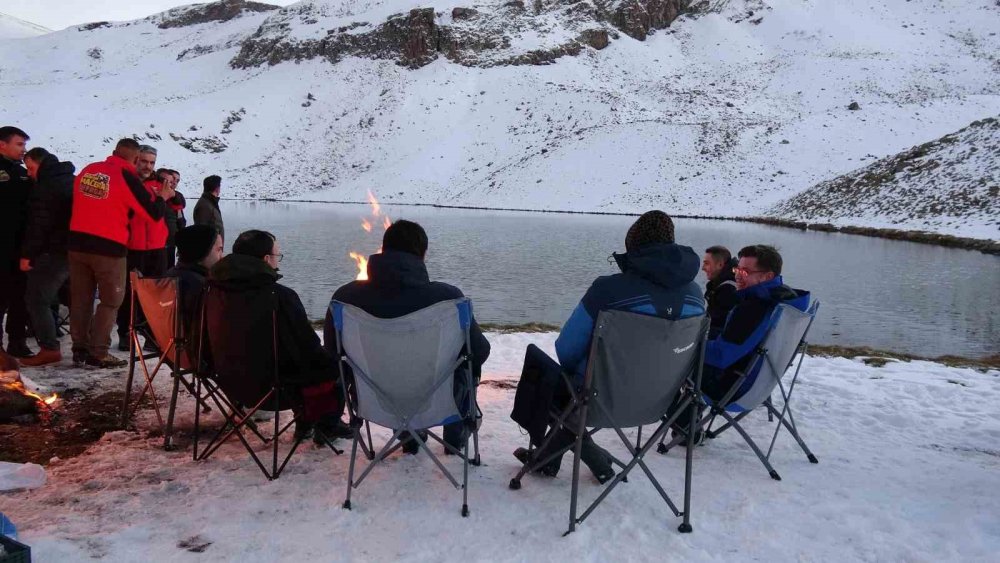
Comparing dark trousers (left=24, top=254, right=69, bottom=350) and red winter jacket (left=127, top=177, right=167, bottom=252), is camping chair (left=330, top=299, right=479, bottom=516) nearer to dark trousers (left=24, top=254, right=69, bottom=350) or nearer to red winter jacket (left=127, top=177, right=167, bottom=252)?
red winter jacket (left=127, top=177, right=167, bottom=252)

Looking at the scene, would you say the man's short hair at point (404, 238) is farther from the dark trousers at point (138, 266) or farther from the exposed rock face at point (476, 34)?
the exposed rock face at point (476, 34)

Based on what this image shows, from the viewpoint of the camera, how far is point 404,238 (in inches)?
142

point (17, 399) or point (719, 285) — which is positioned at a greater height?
point (719, 285)

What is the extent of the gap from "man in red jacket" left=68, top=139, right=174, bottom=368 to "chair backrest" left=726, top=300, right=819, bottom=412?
567cm

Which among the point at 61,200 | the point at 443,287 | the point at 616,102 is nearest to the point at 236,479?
the point at 443,287

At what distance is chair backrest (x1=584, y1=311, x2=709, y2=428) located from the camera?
3.18m

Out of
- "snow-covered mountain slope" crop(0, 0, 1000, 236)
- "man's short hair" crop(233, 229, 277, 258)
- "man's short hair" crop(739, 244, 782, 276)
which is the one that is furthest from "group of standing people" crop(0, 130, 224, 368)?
"snow-covered mountain slope" crop(0, 0, 1000, 236)

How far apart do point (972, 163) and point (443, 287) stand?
3755cm

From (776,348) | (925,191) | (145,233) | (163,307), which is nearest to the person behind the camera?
(776,348)

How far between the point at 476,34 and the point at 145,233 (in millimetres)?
70313

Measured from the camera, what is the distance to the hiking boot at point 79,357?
5918mm

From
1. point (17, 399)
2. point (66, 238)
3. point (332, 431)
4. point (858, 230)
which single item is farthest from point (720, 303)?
point (858, 230)

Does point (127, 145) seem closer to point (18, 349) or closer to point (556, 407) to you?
point (18, 349)

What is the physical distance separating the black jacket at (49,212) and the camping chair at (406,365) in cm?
419
